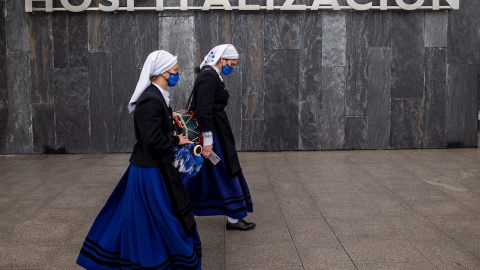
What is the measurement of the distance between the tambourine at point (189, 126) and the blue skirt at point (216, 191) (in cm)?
38

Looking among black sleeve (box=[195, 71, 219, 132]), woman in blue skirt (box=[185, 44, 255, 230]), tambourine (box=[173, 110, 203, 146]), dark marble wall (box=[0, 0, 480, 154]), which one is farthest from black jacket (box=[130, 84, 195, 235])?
dark marble wall (box=[0, 0, 480, 154])

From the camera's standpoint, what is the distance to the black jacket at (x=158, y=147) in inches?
162

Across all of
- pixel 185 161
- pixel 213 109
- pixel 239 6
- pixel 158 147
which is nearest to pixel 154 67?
pixel 158 147

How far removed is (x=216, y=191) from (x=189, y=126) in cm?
84

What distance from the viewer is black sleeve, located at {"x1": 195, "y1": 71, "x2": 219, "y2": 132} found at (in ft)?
17.6

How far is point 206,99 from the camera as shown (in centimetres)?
546

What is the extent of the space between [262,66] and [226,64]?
5.11 m

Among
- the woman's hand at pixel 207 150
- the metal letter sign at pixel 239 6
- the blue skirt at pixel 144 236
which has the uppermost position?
the metal letter sign at pixel 239 6

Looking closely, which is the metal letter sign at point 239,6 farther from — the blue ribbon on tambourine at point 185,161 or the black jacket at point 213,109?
the blue ribbon on tambourine at point 185,161

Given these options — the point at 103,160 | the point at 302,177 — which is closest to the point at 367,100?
the point at 302,177

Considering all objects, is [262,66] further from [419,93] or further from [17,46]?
[17,46]

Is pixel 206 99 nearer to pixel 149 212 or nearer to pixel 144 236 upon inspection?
pixel 149 212

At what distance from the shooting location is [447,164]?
948cm

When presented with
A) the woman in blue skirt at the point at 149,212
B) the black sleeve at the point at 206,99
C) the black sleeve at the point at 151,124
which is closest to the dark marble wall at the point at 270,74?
the black sleeve at the point at 206,99
